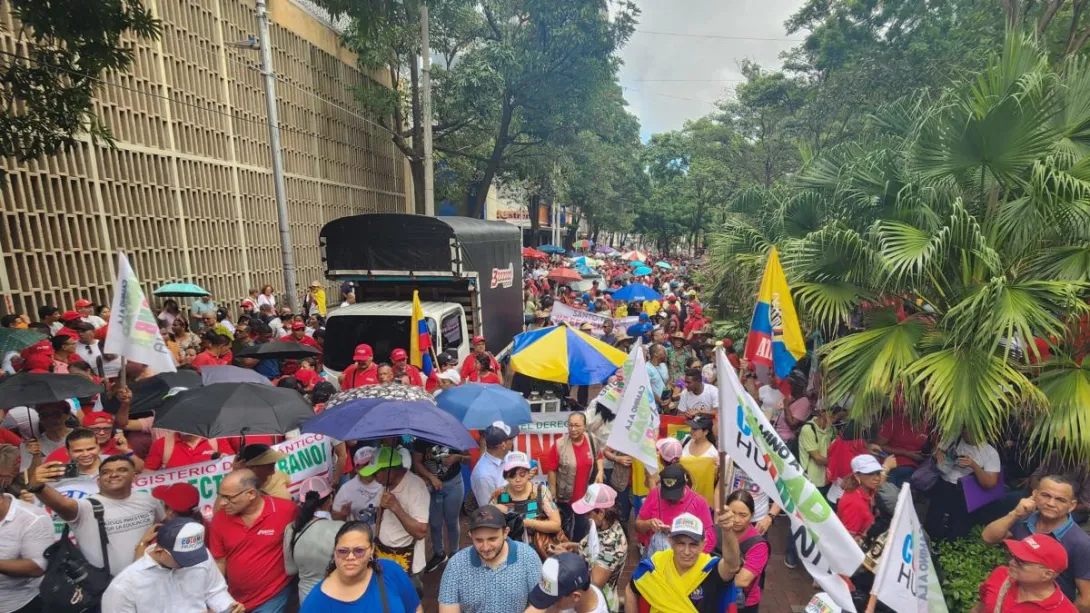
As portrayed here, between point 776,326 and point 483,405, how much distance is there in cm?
269

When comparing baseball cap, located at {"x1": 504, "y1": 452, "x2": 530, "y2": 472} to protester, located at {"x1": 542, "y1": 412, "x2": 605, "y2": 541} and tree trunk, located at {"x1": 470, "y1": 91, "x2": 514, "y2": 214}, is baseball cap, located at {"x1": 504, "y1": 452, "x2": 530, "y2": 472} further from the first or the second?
tree trunk, located at {"x1": 470, "y1": 91, "x2": 514, "y2": 214}

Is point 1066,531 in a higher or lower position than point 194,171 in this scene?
lower

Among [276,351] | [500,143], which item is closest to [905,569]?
[276,351]

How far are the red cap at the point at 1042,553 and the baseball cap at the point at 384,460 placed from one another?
3.69m

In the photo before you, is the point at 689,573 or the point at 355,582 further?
the point at 689,573

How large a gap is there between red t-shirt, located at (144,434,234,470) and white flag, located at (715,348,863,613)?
3837mm

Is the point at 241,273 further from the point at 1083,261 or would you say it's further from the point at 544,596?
the point at 1083,261

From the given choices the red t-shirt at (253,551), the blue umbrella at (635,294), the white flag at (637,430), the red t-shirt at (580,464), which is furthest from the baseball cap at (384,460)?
the blue umbrella at (635,294)

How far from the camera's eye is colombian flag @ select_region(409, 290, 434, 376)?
7.77 metres

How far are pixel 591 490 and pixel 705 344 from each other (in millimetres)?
5820

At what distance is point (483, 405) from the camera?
222 inches

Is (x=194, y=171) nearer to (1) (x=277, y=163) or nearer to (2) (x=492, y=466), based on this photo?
(1) (x=277, y=163)

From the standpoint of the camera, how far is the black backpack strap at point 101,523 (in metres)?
3.67

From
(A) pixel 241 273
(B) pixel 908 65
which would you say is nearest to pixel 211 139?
(A) pixel 241 273
